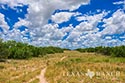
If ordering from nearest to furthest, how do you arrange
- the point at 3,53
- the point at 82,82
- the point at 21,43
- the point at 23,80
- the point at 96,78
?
the point at 82,82 → the point at 96,78 → the point at 23,80 → the point at 3,53 → the point at 21,43

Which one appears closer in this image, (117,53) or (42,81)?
(42,81)

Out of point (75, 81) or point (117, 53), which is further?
point (117, 53)

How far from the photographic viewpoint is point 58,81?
3494 cm

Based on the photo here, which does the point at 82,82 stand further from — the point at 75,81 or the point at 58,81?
the point at 58,81

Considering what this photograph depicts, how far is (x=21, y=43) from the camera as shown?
16688 centimetres

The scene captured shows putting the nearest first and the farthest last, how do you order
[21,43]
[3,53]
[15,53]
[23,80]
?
[23,80] → [3,53] → [15,53] → [21,43]

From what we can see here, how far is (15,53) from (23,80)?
74.5 m

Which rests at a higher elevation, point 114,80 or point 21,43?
point 21,43

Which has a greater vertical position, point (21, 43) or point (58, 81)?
point (21, 43)

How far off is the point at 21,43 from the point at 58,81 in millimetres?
135318

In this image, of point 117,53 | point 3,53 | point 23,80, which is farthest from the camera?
point 117,53

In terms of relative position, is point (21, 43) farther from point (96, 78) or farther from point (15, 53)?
point (96, 78)

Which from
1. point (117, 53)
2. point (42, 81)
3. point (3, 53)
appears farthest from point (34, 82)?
point (117, 53)

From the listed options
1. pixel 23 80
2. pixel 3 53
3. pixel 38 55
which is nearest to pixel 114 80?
pixel 23 80
